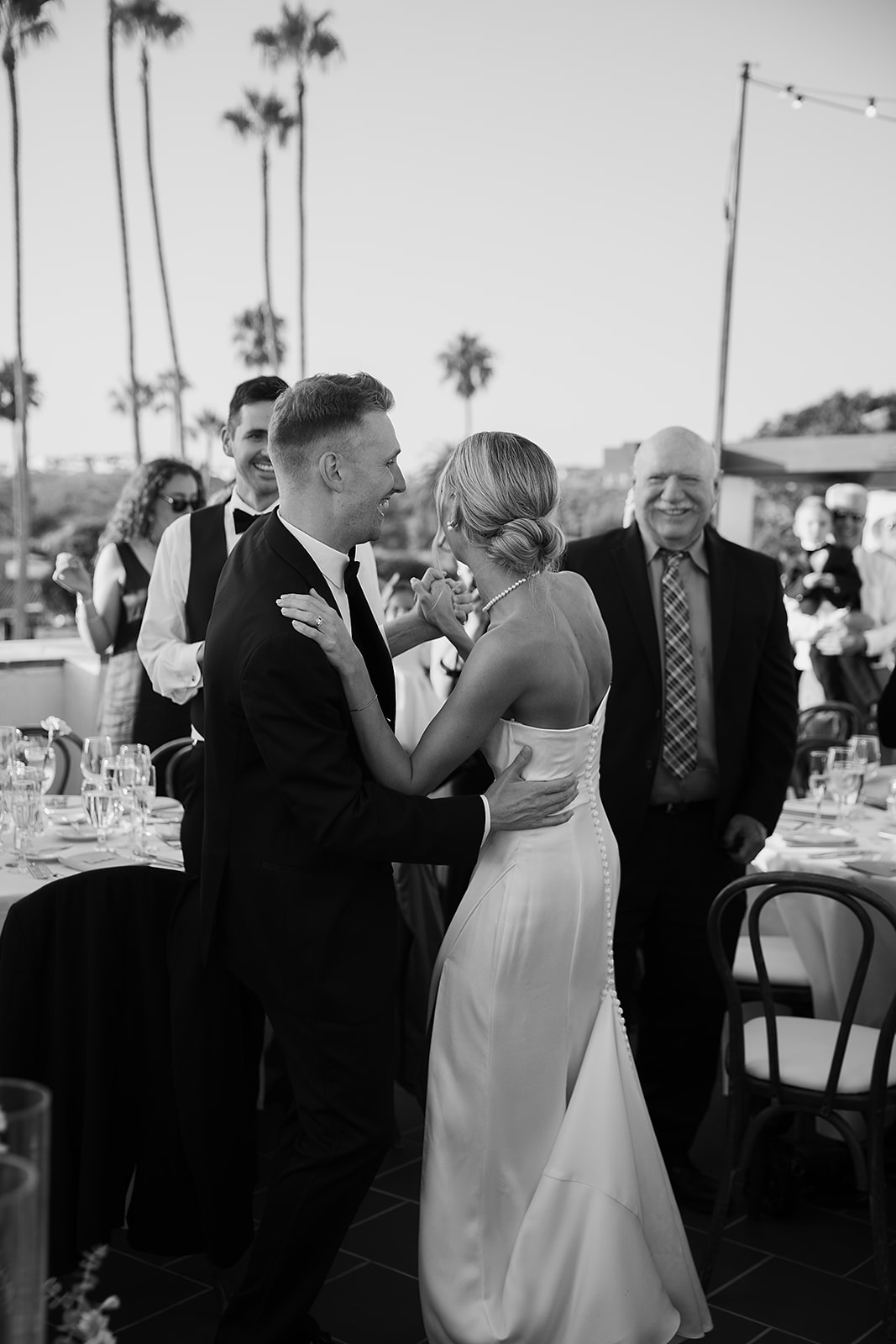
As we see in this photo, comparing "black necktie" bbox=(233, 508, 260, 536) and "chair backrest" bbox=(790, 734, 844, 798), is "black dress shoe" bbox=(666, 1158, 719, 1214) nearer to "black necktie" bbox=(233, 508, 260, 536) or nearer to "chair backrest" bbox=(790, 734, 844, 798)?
"chair backrest" bbox=(790, 734, 844, 798)

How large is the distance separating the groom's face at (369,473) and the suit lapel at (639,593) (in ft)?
4.35

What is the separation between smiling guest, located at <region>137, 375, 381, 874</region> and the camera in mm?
4039

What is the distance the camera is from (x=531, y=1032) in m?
2.73

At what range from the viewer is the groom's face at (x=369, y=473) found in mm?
2449

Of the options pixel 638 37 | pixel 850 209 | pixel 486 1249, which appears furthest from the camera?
pixel 850 209

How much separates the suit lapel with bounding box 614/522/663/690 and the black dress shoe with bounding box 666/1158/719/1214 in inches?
52.0

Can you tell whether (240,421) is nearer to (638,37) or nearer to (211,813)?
(211,813)

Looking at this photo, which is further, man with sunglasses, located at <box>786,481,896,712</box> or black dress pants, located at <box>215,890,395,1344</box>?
man with sunglasses, located at <box>786,481,896,712</box>

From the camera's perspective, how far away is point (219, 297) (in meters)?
39.7

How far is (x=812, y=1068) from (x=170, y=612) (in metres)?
2.27

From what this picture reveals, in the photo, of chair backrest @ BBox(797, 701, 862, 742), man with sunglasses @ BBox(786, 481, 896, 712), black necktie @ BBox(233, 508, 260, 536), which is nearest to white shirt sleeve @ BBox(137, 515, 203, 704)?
black necktie @ BBox(233, 508, 260, 536)

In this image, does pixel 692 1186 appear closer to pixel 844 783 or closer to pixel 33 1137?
pixel 844 783

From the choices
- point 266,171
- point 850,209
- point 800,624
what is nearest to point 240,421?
point 800,624

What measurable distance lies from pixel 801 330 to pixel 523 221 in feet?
30.7
